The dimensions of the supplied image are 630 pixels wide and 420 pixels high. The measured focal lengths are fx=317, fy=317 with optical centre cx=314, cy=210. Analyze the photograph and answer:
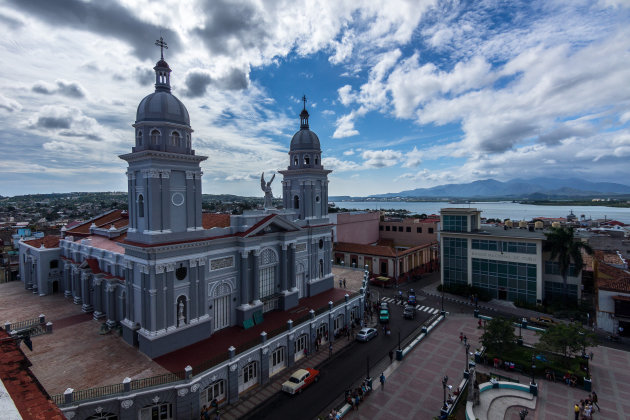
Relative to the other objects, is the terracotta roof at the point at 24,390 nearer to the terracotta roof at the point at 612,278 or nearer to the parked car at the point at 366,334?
the parked car at the point at 366,334

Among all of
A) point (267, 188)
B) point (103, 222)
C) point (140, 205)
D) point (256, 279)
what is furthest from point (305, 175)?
point (103, 222)

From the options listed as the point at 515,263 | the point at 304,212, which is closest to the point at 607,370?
the point at 515,263

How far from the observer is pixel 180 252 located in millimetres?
20141

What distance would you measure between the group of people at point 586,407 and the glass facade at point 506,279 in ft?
57.4

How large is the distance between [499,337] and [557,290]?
57.5ft

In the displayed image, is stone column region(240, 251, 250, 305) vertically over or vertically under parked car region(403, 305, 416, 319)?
over

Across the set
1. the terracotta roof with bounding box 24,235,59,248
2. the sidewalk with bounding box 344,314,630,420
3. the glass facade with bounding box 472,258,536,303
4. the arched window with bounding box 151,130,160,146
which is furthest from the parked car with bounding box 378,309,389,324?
the terracotta roof with bounding box 24,235,59,248

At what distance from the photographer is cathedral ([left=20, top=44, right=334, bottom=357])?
19.5m

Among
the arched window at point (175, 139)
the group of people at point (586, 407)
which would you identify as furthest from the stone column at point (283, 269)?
the group of people at point (586, 407)

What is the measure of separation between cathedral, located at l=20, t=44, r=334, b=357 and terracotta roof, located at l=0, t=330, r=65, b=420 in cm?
884

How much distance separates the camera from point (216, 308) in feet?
75.9

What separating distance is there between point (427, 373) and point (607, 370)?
43.9 feet

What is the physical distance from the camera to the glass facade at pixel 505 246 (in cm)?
3581

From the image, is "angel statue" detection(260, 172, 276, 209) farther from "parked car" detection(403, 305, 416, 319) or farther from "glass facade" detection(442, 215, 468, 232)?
"glass facade" detection(442, 215, 468, 232)
